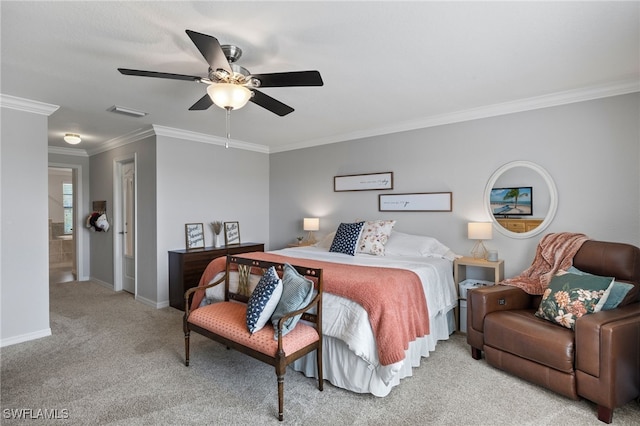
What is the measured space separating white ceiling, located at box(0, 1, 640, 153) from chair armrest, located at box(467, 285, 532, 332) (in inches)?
71.1

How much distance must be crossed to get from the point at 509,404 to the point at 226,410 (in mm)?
1875

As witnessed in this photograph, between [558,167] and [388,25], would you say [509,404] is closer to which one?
[558,167]

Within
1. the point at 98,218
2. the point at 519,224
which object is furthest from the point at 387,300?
the point at 98,218

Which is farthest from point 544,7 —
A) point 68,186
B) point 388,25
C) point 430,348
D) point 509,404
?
point 68,186

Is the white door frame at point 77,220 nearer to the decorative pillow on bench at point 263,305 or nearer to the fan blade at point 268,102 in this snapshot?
the fan blade at point 268,102

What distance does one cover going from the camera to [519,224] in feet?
11.4

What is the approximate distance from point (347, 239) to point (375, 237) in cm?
34

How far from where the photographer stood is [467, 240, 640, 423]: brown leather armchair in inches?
79.7

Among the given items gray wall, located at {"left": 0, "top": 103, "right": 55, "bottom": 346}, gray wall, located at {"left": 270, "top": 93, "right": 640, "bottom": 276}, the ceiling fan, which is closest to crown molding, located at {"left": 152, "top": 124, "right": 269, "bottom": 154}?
gray wall, located at {"left": 270, "top": 93, "right": 640, "bottom": 276}

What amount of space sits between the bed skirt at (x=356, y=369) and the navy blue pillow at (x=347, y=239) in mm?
1402

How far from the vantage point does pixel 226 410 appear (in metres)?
2.15

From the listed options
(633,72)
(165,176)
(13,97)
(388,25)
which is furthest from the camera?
(165,176)

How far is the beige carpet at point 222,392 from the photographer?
2.07m

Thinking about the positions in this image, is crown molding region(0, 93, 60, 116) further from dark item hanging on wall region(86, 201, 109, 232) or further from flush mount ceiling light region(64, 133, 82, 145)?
dark item hanging on wall region(86, 201, 109, 232)
